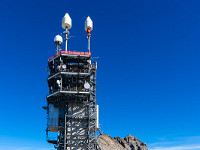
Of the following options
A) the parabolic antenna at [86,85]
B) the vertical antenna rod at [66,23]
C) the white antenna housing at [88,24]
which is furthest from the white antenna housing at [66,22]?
the parabolic antenna at [86,85]

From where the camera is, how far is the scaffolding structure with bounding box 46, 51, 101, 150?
66375 mm

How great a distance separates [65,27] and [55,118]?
28229 millimetres

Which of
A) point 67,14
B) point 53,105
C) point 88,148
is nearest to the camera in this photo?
point 88,148

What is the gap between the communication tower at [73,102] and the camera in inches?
2613

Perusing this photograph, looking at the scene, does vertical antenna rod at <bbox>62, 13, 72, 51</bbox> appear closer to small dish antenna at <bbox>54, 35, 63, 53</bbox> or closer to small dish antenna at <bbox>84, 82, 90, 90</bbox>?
small dish antenna at <bbox>54, 35, 63, 53</bbox>

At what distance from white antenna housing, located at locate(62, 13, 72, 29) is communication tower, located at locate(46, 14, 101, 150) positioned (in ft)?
29.4

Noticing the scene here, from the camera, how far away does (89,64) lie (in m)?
71.4

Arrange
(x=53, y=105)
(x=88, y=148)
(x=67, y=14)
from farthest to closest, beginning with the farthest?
(x=67, y=14), (x=53, y=105), (x=88, y=148)

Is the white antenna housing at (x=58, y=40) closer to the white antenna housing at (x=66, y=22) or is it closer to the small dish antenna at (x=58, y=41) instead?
the small dish antenna at (x=58, y=41)

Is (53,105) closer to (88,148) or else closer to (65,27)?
(88,148)

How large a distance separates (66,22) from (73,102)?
24.9 m

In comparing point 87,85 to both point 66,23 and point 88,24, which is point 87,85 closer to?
point 88,24

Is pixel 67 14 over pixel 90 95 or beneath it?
over

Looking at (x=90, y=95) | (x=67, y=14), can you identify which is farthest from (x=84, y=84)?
(x=67, y=14)
